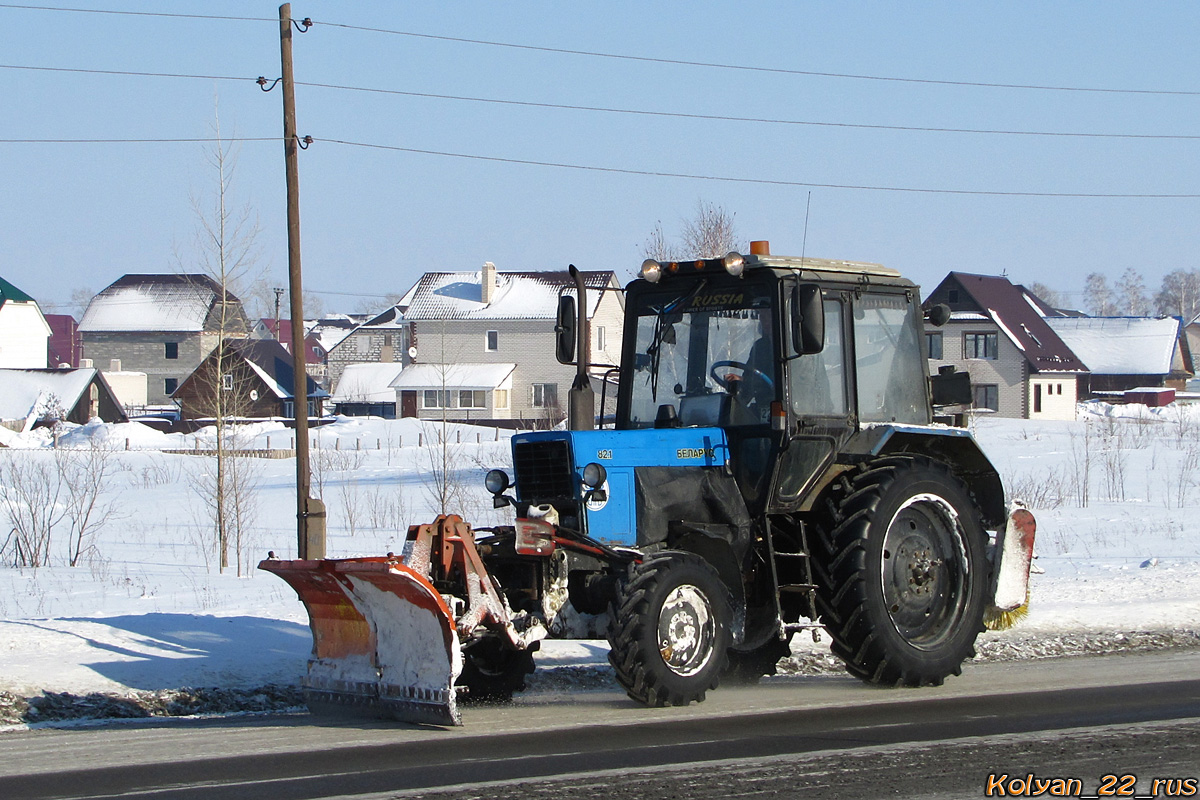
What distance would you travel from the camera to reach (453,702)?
7.04 m

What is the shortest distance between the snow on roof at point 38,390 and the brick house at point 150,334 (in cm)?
1980

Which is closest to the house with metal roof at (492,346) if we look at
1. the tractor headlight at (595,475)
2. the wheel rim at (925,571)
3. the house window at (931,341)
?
the house window at (931,341)

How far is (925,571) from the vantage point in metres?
8.72

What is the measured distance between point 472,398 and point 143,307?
33.2 meters

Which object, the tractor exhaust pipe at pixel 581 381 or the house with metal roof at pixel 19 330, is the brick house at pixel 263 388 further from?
the tractor exhaust pipe at pixel 581 381

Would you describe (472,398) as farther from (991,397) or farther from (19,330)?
(19,330)

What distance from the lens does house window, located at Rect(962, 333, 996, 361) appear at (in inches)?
2467

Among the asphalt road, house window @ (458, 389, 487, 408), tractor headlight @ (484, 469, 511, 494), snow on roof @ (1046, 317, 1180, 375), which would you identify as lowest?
the asphalt road

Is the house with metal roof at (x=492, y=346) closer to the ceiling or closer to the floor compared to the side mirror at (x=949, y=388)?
closer to the ceiling

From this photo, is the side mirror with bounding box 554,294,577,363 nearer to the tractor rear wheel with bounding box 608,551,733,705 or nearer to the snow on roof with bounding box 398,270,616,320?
the tractor rear wheel with bounding box 608,551,733,705

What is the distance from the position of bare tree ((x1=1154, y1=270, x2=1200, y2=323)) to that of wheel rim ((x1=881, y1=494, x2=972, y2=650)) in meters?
150

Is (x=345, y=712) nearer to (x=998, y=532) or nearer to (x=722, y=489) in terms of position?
(x=722, y=489)

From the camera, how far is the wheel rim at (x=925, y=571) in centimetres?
859

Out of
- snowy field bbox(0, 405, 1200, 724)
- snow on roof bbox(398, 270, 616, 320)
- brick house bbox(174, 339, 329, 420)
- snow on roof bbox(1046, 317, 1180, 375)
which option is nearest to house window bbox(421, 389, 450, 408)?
snow on roof bbox(398, 270, 616, 320)
